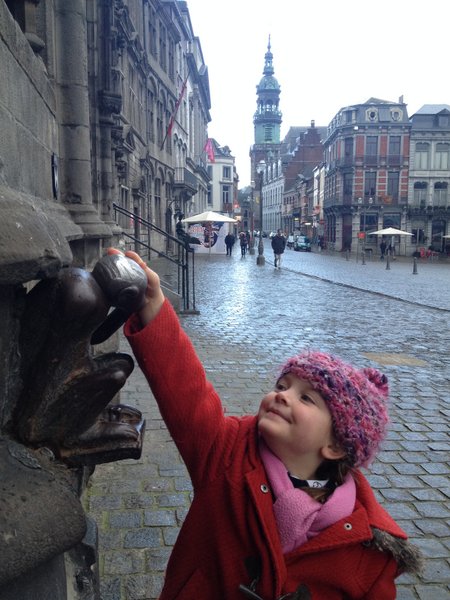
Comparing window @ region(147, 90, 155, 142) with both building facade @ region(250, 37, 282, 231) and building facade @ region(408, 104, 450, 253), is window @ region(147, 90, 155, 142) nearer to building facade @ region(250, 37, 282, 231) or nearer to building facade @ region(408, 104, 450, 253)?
building facade @ region(408, 104, 450, 253)

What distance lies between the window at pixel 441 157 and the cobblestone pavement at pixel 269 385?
44987 millimetres

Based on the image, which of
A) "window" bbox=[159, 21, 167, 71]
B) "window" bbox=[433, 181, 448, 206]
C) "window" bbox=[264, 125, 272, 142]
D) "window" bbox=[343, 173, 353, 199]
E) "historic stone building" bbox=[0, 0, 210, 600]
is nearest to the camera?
"historic stone building" bbox=[0, 0, 210, 600]

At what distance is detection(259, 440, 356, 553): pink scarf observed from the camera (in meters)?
1.61

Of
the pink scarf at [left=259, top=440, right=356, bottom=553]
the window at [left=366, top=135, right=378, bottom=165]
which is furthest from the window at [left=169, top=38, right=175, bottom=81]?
the pink scarf at [left=259, top=440, right=356, bottom=553]

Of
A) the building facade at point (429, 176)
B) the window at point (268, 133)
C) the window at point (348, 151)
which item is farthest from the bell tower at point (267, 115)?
the building facade at point (429, 176)

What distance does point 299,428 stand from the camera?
1.68m

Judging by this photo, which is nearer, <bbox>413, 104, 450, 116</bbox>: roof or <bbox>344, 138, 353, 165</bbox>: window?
<bbox>413, 104, 450, 116</bbox>: roof

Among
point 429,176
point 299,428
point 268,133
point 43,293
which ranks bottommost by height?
point 299,428

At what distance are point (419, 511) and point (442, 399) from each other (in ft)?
9.09

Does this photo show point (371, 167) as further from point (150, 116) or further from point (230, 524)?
point (230, 524)

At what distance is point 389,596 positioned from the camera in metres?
1.69

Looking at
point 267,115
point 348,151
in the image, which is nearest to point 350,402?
point 348,151

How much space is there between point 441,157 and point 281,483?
5905cm

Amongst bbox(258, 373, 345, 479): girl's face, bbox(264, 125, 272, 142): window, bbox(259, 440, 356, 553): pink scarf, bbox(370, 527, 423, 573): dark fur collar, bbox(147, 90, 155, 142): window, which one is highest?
bbox(264, 125, 272, 142): window
